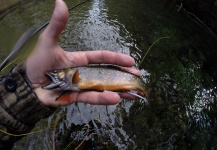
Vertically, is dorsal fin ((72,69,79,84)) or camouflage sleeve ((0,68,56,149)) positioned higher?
dorsal fin ((72,69,79,84))

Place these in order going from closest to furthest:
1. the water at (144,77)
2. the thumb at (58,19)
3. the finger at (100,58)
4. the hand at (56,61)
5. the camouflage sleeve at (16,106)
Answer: the thumb at (58,19)
the hand at (56,61)
the camouflage sleeve at (16,106)
the finger at (100,58)
the water at (144,77)

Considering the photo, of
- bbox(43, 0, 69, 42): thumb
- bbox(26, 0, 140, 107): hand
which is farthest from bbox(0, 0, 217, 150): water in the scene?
bbox(43, 0, 69, 42): thumb

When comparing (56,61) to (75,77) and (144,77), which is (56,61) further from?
(144,77)

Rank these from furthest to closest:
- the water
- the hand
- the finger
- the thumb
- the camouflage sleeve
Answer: the water < the finger < the camouflage sleeve < the hand < the thumb

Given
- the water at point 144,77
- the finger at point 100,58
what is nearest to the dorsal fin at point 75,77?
the finger at point 100,58

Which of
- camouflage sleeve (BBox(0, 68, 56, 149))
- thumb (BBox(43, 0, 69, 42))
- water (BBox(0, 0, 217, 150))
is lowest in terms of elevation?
water (BBox(0, 0, 217, 150))

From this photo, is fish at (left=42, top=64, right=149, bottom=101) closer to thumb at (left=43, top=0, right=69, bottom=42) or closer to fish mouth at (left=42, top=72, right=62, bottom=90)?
fish mouth at (left=42, top=72, right=62, bottom=90)

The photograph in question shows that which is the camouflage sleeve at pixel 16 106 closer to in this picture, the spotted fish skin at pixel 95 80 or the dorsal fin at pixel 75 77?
the spotted fish skin at pixel 95 80

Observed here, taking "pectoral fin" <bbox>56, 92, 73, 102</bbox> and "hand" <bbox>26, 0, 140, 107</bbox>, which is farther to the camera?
"pectoral fin" <bbox>56, 92, 73, 102</bbox>
